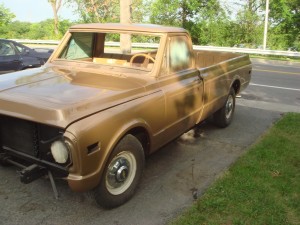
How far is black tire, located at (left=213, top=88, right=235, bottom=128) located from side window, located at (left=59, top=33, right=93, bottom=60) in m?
2.63

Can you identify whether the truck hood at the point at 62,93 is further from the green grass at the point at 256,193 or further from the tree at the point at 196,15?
the tree at the point at 196,15

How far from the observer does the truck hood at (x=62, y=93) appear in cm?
308

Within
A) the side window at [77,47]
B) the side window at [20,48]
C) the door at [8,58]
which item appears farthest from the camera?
the side window at [20,48]

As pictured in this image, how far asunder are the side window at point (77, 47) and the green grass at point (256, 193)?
262cm

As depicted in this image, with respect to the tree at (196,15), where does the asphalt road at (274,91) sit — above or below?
below

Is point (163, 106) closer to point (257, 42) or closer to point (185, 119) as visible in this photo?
point (185, 119)

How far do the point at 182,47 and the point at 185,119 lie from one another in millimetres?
Result: 1030

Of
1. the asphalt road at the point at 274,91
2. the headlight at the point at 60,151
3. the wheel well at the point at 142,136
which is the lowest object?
the asphalt road at the point at 274,91

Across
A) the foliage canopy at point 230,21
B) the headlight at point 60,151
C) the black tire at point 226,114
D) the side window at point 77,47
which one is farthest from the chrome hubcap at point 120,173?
the foliage canopy at point 230,21

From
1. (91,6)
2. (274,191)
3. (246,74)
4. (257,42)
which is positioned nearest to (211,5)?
(257,42)

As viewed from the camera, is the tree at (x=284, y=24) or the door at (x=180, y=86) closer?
the door at (x=180, y=86)

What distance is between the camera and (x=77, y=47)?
5.05 meters

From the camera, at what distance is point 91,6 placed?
35344 mm

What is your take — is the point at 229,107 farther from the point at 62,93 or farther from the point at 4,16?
the point at 4,16
